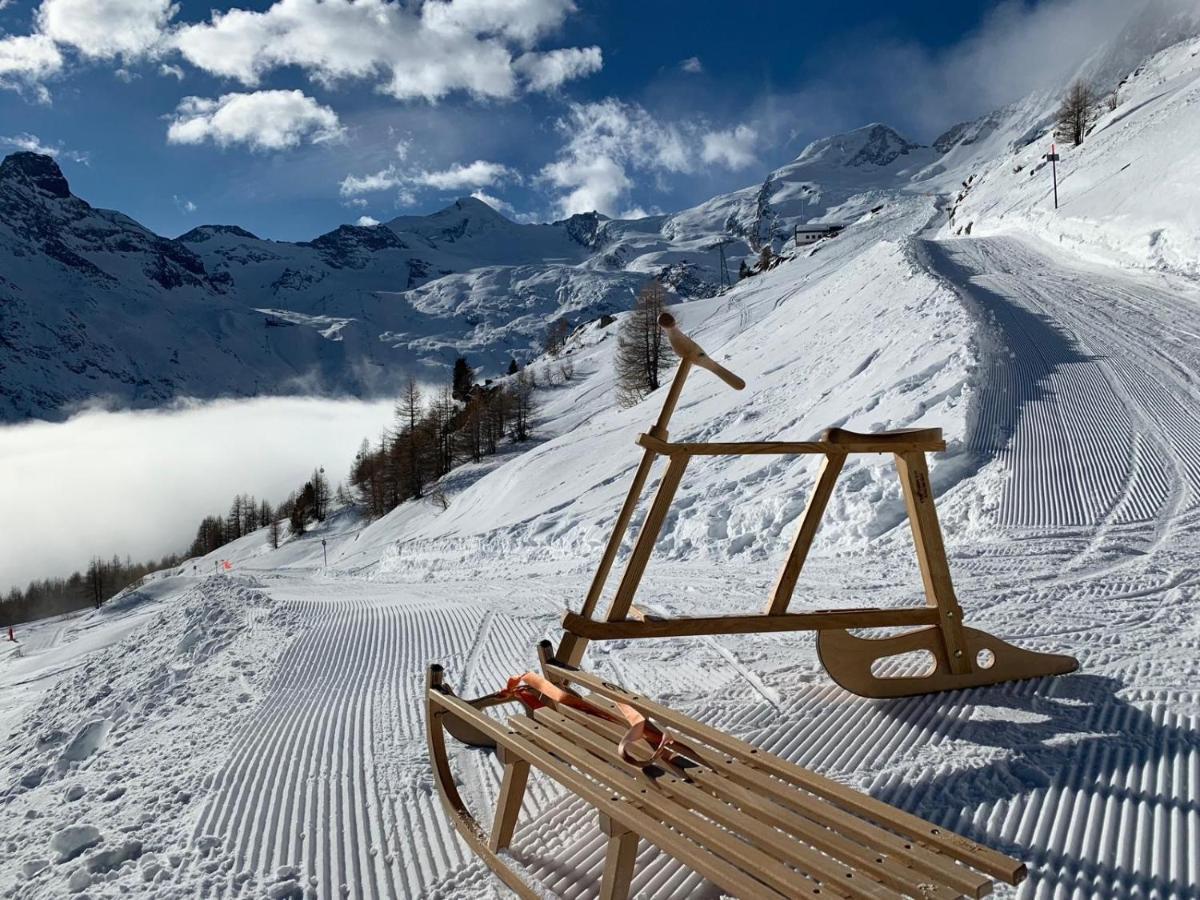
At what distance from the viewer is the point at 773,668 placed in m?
5.41

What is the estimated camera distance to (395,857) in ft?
11.6

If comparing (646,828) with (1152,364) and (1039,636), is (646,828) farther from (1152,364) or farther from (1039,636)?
(1152,364)

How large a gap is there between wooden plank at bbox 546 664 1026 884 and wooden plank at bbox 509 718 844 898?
0.34 metres

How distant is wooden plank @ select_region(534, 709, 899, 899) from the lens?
1.87m

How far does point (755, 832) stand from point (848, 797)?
404mm

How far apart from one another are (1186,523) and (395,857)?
8208 millimetres

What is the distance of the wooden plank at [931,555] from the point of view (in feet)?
14.2

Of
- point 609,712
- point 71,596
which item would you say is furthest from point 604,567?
point 71,596

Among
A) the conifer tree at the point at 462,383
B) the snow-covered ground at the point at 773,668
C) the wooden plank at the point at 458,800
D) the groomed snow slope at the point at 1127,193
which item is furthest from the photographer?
the conifer tree at the point at 462,383

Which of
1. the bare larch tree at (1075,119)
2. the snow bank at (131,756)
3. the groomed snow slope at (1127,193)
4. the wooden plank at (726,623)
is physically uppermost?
the bare larch tree at (1075,119)

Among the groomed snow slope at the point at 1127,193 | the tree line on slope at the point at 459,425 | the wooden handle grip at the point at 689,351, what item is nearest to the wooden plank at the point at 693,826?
the wooden handle grip at the point at 689,351

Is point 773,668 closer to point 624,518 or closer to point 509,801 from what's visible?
point 624,518

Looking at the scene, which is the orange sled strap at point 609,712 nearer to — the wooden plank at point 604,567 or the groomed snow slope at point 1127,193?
the wooden plank at point 604,567

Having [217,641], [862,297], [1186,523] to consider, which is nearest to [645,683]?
[1186,523]
